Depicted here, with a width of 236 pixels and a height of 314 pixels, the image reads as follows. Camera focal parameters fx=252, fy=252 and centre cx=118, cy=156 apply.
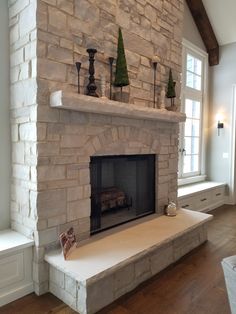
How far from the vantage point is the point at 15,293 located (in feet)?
6.86

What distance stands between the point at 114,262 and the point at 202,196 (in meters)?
3.10

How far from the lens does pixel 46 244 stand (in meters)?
2.18

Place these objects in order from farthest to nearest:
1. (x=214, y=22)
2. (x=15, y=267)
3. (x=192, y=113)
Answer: (x=192, y=113)
(x=214, y=22)
(x=15, y=267)

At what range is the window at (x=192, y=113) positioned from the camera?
4859 millimetres

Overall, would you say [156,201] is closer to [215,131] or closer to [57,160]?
[57,160]

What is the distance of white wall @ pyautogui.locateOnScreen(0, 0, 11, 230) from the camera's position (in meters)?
2.34

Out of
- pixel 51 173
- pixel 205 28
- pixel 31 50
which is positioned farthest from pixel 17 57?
pixel 205 28

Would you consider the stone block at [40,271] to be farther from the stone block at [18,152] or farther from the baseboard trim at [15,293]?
the stone block at [18,152]

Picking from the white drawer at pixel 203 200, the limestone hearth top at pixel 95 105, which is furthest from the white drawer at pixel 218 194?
the limestone hearth top at pixel 95 105

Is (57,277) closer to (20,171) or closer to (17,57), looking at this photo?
(20,171)

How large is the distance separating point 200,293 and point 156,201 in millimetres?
1290

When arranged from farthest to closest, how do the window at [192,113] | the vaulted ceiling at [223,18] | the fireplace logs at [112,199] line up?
the window at [192,113]
the vaulted ceiling at [223,18]
the fireplace logs at [112,199]

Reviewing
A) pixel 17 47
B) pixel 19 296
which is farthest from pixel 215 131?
pixel 19 296

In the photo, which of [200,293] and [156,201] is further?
[156,201]
